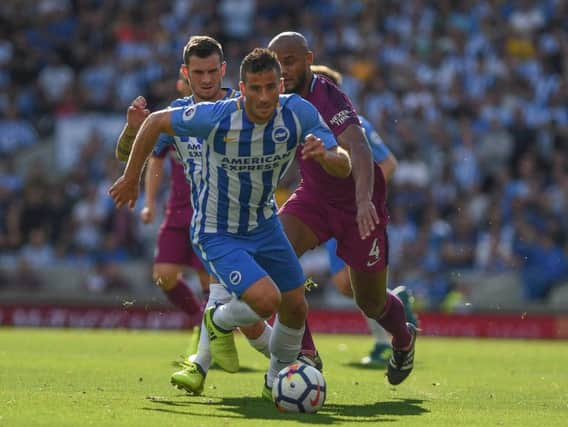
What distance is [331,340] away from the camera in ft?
53.3

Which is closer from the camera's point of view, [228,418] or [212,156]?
[228,418]

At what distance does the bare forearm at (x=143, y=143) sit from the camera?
7695 mm

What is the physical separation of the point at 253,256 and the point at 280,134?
2.78ft

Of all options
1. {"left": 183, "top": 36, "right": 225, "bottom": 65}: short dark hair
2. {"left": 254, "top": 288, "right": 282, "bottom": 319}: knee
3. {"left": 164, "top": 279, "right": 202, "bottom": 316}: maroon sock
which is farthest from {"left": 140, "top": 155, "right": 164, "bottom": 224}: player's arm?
{"left": 254, "top": 288, "right": 282, "bottom": 319}: knee

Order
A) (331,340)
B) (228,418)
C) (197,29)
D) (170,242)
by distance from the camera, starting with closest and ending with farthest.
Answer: (228,418)
(170,242)
(331,340)
(197,29)

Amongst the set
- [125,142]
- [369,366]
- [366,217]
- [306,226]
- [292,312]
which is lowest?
[369,366]

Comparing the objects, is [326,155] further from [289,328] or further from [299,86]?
[299,86]

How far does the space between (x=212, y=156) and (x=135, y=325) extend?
10842 mm

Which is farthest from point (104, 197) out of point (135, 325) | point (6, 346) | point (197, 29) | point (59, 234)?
point (6, 346)

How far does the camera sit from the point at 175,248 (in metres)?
11.8

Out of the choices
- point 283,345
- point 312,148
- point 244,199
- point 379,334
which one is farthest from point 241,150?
point 379,334

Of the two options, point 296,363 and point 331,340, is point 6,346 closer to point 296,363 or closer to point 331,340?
point 331,340

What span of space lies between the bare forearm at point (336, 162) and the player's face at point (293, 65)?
1444mm

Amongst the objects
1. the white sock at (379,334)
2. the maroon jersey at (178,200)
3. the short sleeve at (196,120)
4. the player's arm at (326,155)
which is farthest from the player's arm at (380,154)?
the short sleeve at (196,120)
